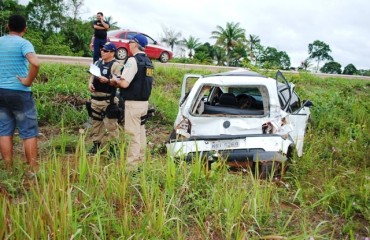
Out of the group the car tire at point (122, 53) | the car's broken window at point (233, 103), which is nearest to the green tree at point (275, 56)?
the car tire at point (122, 53)

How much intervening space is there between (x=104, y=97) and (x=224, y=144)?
1.98m

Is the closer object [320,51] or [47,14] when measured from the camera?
[47,14]

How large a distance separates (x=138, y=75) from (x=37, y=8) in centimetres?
3625

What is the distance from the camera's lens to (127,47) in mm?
14344

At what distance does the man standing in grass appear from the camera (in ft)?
13.4

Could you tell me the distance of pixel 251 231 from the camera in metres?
2.88

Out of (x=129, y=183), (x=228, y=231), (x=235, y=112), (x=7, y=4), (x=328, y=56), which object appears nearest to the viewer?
(x=228, y=231)

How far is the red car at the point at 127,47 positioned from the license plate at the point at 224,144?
8.93 metres

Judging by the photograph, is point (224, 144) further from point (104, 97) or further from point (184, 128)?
point (104, 97)

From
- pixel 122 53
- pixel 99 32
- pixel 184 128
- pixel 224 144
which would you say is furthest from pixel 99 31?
pixel 122 53

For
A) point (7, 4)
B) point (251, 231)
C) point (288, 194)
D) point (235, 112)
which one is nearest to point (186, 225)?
point (251, 231)

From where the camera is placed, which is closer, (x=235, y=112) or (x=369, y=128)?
(x=235, y=112)

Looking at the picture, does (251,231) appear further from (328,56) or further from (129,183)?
(328,56)

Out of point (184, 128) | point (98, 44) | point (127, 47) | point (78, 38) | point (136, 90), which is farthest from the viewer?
point (78, 38)
